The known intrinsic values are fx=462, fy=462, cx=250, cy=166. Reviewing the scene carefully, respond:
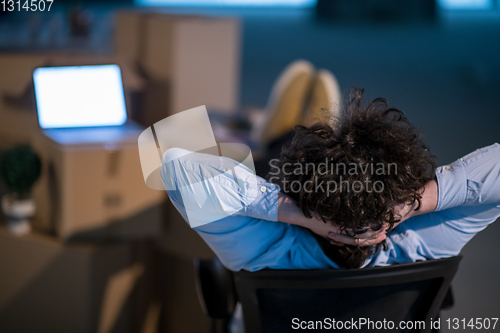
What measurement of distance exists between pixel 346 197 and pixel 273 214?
0.13m

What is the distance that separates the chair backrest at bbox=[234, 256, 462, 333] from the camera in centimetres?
74

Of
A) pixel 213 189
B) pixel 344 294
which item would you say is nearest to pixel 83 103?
pixel 213 189

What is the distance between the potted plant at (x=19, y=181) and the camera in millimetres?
1359

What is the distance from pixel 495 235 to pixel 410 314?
1.97 metres

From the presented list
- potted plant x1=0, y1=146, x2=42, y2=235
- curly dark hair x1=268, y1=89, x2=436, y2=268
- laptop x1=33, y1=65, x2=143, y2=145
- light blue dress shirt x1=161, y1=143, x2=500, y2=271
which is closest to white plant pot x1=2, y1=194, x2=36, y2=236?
potted plant x1=0, y1=146, x2=42, y2=235

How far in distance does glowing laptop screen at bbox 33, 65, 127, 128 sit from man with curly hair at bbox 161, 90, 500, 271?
0.92 metres

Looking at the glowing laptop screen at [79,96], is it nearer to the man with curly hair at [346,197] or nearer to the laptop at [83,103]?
the laptop at [83,103]

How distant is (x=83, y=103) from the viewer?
1.57m

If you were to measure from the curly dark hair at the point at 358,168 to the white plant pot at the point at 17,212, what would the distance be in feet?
3.18

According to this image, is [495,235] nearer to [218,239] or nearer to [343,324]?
[343,324]

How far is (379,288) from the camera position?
79 centimetres

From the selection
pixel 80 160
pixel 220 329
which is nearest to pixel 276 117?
pixel 80 160

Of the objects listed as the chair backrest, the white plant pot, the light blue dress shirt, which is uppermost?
the light blue dress shirt

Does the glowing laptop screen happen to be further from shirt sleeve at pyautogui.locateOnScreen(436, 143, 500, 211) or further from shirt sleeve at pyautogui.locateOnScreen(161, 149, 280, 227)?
shirt sleeve at pyautogui.locateOnScreen(436, 143, 500, 211)
